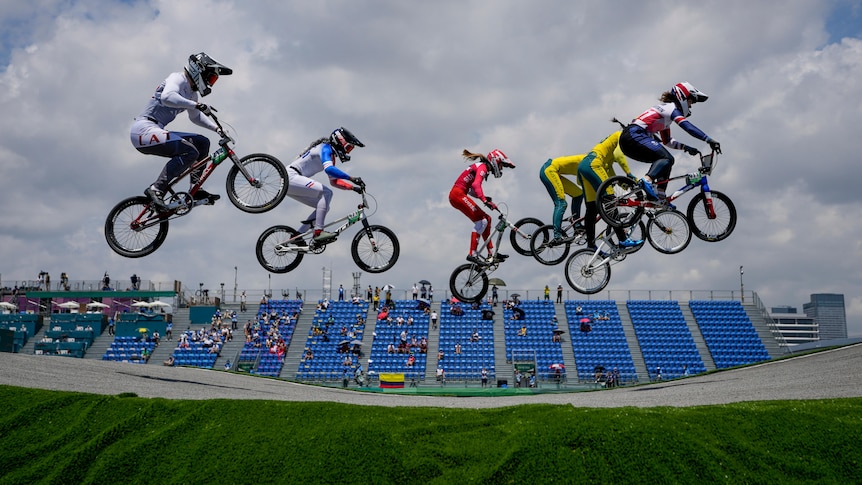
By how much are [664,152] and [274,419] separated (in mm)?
11326

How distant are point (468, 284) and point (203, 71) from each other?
919 centimetres

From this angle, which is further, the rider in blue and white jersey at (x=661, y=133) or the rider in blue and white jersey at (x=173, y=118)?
the rider in blue and white jersey at (x=661, y=133)

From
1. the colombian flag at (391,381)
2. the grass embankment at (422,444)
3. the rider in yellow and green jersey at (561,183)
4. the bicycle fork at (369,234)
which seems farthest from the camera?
the colombian flag at (391,381)

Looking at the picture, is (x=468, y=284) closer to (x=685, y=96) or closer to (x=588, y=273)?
(x=588, y=273)

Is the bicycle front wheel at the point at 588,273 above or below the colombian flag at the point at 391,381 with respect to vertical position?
above

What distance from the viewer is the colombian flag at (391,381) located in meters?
46.1

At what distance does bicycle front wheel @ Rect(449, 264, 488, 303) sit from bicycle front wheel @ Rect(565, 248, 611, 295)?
243cm

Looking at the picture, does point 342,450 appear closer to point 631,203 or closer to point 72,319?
point 631,203

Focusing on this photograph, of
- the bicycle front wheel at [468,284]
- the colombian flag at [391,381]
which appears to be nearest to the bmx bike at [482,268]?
the bicycle front wheel at [468,284]

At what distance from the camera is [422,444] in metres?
15.2

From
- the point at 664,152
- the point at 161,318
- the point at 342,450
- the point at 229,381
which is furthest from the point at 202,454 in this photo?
the point at 161,318

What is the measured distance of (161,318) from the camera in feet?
196

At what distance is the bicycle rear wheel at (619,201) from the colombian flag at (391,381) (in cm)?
3199

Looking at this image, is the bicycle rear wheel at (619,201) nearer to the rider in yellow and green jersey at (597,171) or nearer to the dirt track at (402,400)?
the rider in yellow and green jersey at (597,171)
